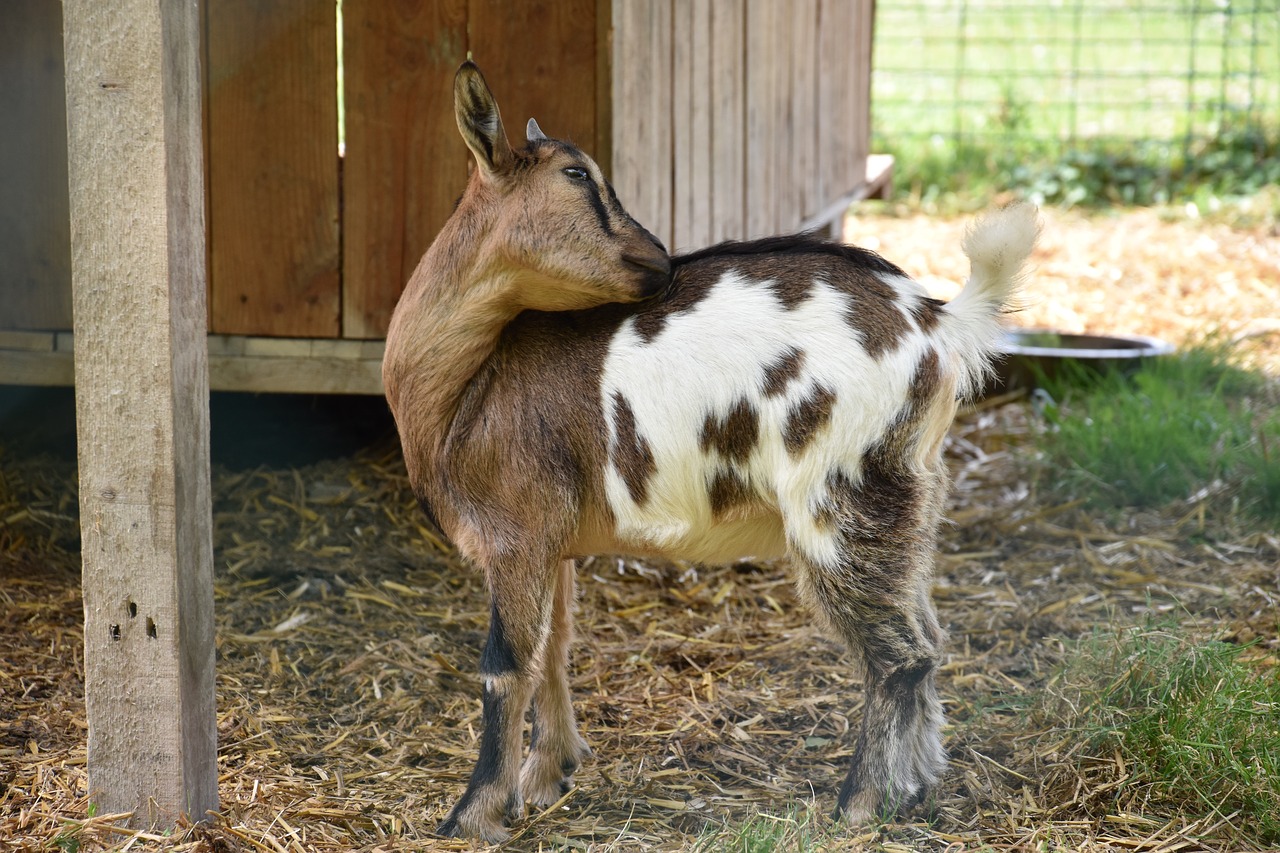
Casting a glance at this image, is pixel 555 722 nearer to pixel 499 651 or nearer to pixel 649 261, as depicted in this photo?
pixel 499 651

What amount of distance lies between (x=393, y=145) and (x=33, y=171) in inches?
48.3

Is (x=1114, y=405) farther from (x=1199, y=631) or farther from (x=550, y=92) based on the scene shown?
(x=550, y=92)

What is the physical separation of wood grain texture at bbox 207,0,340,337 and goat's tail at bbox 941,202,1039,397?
215 cm

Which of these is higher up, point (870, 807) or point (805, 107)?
point (805, 107)

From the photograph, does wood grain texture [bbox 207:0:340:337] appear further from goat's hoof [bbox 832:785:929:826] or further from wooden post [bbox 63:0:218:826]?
goat's hoof [bbox 832:785:929:826]

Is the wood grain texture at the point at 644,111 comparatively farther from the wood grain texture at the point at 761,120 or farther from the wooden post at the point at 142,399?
the wooden post at the point at 142,399

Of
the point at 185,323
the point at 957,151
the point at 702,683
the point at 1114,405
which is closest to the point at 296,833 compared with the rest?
the point at 185,323

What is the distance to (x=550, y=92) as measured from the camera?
413 cm

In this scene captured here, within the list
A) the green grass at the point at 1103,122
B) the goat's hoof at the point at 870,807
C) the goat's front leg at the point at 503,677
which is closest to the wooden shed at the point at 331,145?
the goat's front leg at the point at 503,677

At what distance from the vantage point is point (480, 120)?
9.66ft

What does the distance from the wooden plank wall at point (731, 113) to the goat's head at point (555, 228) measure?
3.55ft

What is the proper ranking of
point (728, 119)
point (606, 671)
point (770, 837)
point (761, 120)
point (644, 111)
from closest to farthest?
1. point (770, 837)
2. point (606, 671)
3. point (644, 111)
4. point (728, 119)
5. point (761, 120)

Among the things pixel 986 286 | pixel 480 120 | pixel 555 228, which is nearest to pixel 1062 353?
pixel 986 286

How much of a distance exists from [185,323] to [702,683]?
192 centimetres
